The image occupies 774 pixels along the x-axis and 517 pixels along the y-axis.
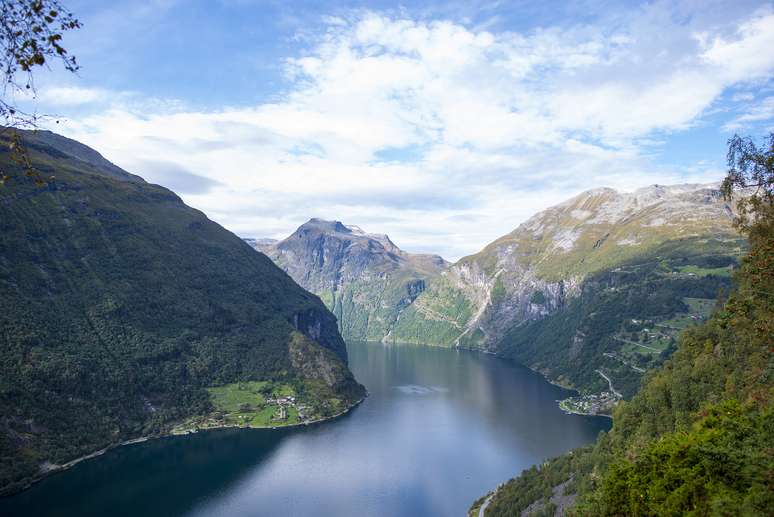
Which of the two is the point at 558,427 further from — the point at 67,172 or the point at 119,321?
the point at 67,172

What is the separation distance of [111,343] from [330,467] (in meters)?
76.7

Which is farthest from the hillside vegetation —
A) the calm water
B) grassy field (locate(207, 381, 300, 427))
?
grassy field (locate(207, 381, 300, 427))

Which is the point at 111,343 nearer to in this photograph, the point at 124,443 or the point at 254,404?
the point at 124,443

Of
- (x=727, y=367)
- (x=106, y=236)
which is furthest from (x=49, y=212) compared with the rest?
(x=727, y=367)

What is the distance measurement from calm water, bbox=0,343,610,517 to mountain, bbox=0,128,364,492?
9205 millimetres

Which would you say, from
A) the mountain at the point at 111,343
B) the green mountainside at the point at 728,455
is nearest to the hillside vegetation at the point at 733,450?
the green mountainside at the point at 728,455

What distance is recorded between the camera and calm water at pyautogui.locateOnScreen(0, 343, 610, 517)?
8500cm

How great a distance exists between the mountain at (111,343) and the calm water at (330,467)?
30.2 feet

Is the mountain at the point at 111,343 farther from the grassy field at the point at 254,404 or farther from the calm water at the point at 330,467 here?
the calm water at the point at 330,467

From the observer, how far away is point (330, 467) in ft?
340

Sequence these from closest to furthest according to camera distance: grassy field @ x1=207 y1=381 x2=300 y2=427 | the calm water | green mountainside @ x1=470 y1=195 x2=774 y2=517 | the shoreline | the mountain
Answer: green mountainside @ x1=470 y1=195 x2=774 y2=517
the calm water
the shoreline
the mountain
grassy field @ x1=207 y1=381 x2=300 y2=427

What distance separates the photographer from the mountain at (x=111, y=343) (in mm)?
108438

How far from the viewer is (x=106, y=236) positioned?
566 ft

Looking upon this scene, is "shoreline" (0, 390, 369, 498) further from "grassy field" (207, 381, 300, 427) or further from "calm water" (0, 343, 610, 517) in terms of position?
"grassy field" (207, 381, 300, 427)
